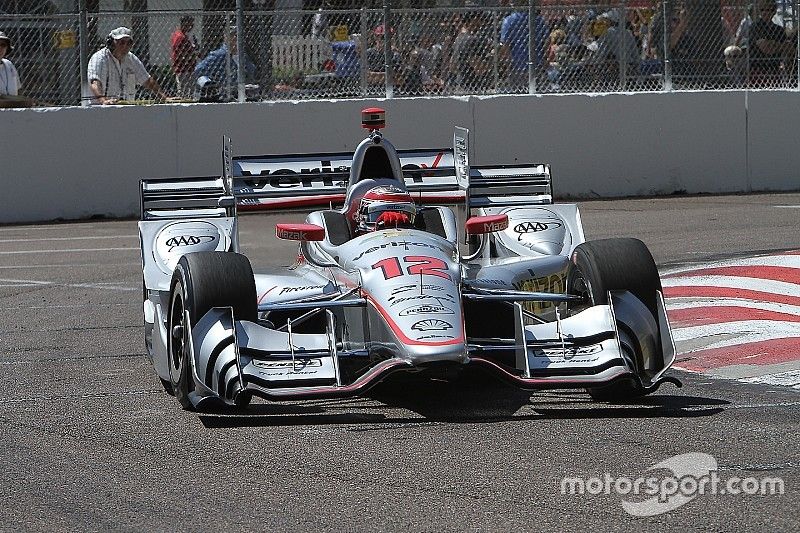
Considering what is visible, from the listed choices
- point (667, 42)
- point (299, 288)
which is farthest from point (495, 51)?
point (299, 288)

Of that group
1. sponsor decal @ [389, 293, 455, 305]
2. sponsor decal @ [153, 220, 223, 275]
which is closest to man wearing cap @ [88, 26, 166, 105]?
sponsor decal @ [153, 220, 223, 275]

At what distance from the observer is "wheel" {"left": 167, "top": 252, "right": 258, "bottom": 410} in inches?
266

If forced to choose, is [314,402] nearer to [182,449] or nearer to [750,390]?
[182,449]

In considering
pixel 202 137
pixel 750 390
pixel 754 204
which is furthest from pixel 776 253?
pixel 202 137

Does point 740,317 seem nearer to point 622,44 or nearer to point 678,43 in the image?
point 622,44

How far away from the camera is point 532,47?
55.9 ft

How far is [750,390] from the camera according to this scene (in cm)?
729

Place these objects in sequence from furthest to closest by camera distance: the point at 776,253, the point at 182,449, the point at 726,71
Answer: the point at 726,71 < the point at 776,253 < the point at 182,449

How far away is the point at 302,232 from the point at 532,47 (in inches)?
397

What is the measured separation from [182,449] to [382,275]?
4.51ft

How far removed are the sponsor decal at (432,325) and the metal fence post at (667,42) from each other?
11473 millimetres

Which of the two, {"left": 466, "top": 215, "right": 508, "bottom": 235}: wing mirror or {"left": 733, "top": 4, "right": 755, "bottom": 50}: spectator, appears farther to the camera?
{"left": 733, "top": 4, "right": 755, "bottom": 50}: spectator

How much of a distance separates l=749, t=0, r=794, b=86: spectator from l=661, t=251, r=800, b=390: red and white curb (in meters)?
5.89

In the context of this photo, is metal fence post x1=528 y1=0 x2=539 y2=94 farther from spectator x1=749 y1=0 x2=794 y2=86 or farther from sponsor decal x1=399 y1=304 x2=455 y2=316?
sponsor decal x1=399 y1=304 x2=455 y2=316
